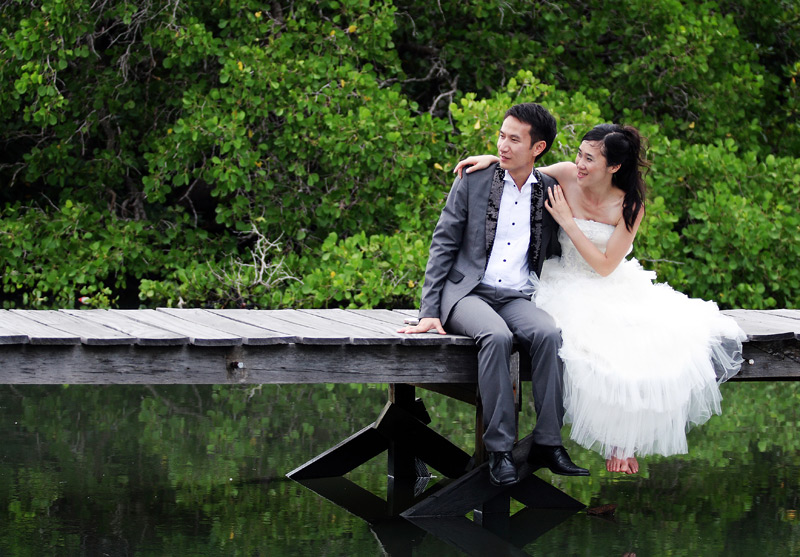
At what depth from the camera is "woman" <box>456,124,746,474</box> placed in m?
4.88

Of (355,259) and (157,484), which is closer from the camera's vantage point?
(157,484)

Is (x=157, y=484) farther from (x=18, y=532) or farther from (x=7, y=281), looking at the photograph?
(x=7, y=281)

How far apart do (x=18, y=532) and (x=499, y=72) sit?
8982 millimetres

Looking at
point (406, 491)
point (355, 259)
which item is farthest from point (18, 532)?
point (355, 259)

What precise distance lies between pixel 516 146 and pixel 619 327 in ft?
2.94

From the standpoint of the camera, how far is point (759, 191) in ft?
36.7

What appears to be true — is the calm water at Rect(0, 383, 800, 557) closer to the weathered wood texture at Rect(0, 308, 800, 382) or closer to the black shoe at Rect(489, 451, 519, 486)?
the black shoe at Rect(489, 451, 519, 486)

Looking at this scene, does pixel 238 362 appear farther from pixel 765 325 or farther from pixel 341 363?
pixel 765 325

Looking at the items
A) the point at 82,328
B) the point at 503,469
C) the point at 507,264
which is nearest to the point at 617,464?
the point at 503,469

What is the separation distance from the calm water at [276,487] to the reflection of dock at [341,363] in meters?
0.08

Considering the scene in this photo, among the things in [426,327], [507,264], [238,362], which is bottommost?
[238,362]

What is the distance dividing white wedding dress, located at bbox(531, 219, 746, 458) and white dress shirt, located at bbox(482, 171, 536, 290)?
0.14m

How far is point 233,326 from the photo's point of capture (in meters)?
5.29

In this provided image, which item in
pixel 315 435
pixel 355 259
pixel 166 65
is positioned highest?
pixel 166 65
